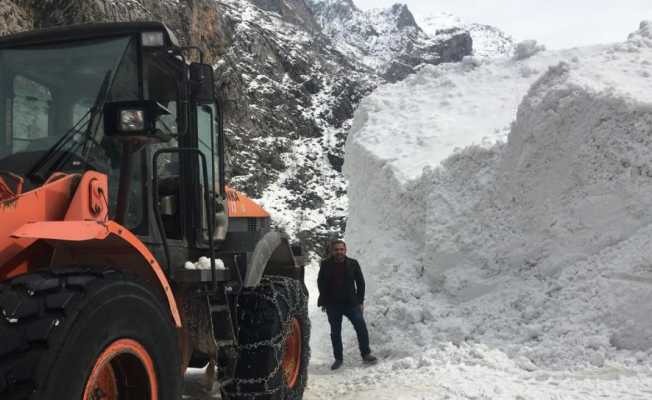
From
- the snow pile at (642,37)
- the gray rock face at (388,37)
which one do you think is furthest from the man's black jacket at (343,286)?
the gray rock face at (388,37)

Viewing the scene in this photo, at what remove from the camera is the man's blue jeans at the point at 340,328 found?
6.37 metres

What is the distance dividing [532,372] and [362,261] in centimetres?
419

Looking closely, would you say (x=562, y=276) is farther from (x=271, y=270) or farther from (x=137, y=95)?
(x=137, y=95)

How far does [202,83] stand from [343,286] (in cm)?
369

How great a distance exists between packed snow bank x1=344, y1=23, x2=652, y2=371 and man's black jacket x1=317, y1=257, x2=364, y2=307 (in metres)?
0.60

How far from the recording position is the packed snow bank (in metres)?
5.40

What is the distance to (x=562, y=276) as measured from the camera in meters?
6.03

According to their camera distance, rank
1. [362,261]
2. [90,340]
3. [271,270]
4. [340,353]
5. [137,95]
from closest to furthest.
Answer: [90,340], [137,95], [271,270], [340,353], [362,261]

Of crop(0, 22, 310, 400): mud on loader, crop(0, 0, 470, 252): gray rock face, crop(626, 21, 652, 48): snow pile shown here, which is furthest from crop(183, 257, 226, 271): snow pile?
crop(0, 0, 470, 252): gray rock face

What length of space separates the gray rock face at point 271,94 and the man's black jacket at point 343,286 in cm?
1560

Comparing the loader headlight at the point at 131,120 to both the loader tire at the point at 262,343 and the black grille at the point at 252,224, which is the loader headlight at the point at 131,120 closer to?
the loader tire at the point at 262,343

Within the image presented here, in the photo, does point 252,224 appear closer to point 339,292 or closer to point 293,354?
point 293,354

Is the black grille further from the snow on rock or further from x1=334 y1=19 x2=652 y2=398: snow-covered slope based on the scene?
the snow on rock

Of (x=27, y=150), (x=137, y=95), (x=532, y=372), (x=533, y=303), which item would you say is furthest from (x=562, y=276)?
(x=27, y=150)
